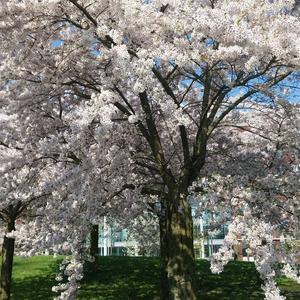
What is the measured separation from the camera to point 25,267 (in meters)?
28.9

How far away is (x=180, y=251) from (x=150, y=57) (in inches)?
194

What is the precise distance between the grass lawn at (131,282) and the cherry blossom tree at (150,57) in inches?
317

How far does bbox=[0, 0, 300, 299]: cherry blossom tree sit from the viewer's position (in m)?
9.41

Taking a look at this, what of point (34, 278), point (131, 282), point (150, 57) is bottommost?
point (131, 282)

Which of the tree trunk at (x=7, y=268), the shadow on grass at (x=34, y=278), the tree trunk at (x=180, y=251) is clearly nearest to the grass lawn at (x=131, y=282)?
the shadow on grass at (x=34, y=278)

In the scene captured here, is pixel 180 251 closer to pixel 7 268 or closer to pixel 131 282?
Result: pixel 7 268

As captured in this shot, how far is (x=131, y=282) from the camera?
2247 centimetres

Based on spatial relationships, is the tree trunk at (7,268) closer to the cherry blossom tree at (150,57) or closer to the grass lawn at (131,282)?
the grass lawn at (131,282)

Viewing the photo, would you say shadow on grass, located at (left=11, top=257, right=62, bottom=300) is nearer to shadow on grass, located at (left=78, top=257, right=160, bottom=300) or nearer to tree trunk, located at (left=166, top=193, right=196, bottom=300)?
shadow on grass, located at (left=78, top=257, right=160, bottom=300)

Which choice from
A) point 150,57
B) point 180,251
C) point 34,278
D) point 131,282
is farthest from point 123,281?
point 150,57

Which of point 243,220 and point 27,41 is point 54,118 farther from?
point 243,220

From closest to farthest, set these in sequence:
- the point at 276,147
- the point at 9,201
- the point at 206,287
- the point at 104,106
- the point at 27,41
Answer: the point at 104,106
the point at 27,41
the point at 9,201
the point at 276,147
the point at 206,287

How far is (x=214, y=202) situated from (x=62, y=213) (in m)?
3.53

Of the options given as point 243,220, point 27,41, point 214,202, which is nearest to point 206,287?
point 214,202
